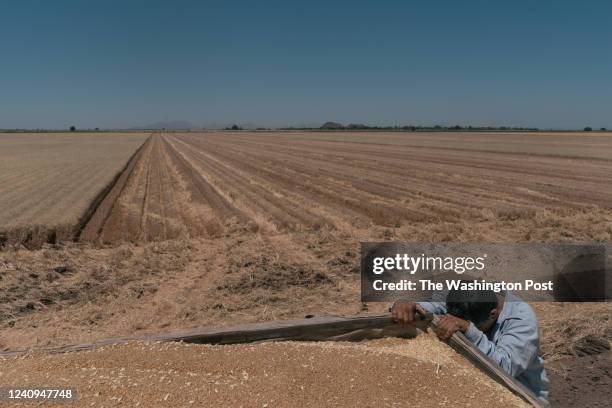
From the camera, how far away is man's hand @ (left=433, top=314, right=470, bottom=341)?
10.1 ft

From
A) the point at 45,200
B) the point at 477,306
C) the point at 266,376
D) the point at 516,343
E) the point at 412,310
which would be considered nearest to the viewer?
the point at 516,343

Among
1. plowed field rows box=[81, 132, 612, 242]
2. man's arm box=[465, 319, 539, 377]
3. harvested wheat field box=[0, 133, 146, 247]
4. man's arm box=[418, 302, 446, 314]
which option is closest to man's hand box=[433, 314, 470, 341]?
man's arm box=[465, 319, 539, 377]

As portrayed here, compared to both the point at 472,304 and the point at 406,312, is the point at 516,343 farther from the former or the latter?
the point at 406,312

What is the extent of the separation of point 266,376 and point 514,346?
1643mm

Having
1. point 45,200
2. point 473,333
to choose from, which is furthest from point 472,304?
point 45,200

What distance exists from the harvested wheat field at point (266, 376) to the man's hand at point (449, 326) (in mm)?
225

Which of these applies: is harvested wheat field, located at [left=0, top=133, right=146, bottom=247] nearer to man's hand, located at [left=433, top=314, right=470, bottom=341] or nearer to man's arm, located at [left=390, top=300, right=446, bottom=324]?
man's arm, located at [left=390, top=300, right=446, bottom=324]

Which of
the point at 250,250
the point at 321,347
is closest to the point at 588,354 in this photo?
the point at 321,347

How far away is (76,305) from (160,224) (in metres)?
4.85

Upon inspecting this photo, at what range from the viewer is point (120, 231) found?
1016 centimetres

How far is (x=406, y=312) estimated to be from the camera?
3.57 meters

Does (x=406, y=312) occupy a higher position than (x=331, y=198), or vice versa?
(x=406, y=312)

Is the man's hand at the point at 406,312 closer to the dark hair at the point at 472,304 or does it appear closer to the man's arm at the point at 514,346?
Answer: the dark hair at the point at 472,304

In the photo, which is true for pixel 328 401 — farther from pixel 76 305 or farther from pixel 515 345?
pixel 76 305
